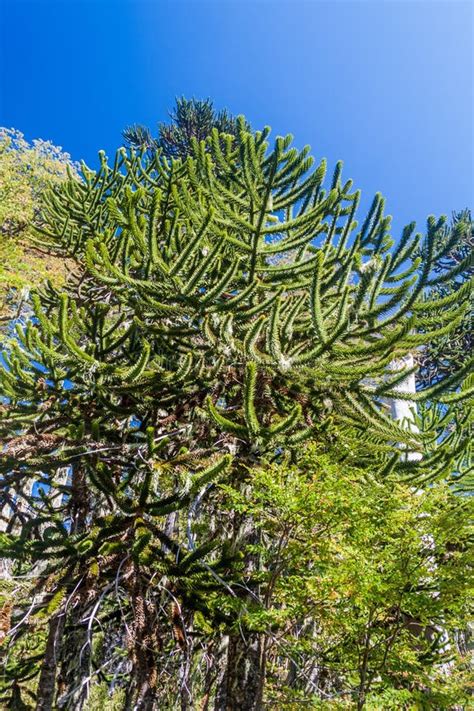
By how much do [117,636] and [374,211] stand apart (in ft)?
18.2

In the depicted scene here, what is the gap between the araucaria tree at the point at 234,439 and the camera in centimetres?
362

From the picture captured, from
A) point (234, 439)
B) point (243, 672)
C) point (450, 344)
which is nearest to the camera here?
point (243, 672)

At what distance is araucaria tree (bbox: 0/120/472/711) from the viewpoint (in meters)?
3.62

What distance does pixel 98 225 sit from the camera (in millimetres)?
→ 5980

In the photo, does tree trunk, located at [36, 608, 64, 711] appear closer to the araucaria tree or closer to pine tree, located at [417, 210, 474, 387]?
the araucaria tree

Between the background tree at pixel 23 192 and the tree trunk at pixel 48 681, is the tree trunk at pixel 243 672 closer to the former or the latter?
the tree trunk at pixel 48 681

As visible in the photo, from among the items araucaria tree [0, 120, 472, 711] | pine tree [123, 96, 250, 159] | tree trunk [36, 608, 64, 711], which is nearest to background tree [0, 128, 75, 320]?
pine tree [123, 96, 250, 159]

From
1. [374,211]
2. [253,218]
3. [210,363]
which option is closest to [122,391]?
[210,363]

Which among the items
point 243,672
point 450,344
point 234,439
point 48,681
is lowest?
point 48,681

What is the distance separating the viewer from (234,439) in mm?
4941

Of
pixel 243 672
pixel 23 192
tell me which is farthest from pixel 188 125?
pixel 243 672

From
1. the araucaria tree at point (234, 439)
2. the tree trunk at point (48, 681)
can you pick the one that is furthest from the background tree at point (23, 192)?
the tree trunk at point (48, 681)

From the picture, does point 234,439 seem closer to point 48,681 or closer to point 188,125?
point 48,681

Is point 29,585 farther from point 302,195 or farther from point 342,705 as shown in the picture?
point 302,195
